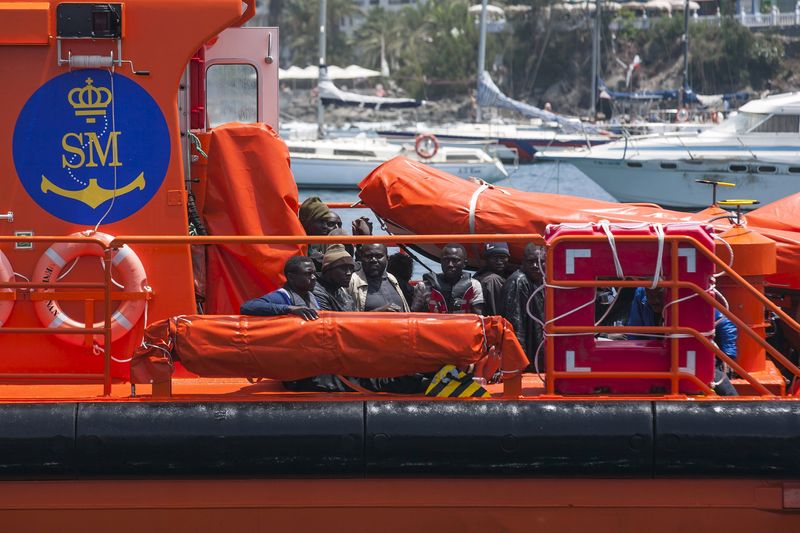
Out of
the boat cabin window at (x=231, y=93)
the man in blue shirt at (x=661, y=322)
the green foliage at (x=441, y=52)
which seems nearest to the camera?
the man in blue shirt at (x=661, y=322)

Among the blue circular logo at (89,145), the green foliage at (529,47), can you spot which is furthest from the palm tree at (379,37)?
the blue circular logo at (89,145)

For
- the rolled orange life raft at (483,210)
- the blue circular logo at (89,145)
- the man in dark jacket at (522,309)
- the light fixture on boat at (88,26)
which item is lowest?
the man in dark jacket at (522,309)

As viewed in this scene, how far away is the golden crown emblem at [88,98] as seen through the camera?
18.2 feet

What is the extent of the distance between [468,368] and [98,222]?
6.44 feet

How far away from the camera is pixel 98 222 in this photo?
5.62m

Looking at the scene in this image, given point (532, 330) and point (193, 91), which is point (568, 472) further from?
point (193, 91)

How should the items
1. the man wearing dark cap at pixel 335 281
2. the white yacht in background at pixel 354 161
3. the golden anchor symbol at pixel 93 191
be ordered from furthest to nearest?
the white yacht in background at pixel 354 161, the man wearing dark cap at pixel 335 281, the golden anchor symbol at pixel 93 191

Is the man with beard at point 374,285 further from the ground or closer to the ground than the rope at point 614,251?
closer to the ground

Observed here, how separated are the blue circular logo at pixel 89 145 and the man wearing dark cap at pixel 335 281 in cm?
94

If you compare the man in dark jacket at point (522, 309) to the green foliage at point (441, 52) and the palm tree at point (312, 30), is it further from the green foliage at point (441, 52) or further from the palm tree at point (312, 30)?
the palm tree at point (312, 30)

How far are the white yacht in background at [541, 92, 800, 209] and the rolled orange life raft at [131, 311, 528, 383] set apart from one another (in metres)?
25.7

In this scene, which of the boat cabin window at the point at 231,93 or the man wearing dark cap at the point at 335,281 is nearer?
the man wearing dark cap at the point at 335,281

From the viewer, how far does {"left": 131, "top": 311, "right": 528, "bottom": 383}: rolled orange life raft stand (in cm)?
509

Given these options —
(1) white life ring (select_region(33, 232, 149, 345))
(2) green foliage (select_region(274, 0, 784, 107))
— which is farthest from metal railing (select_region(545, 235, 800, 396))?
(2) green foliage (select_region(274, 0, 784, 107))
